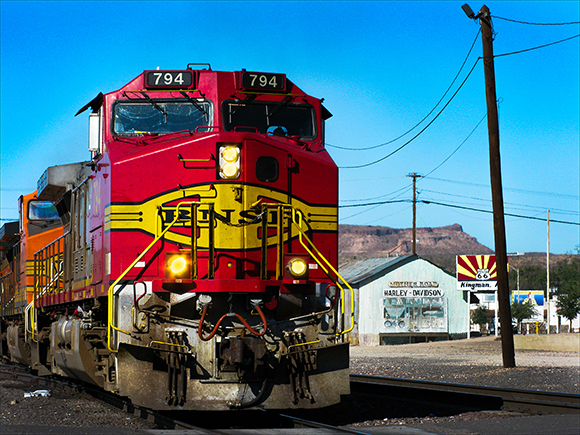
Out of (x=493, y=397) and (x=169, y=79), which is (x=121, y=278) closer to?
(x=169, y=79)

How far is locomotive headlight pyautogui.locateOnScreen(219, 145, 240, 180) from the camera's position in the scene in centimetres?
851

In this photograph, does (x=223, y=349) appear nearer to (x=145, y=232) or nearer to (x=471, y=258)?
(x=145, y=232)

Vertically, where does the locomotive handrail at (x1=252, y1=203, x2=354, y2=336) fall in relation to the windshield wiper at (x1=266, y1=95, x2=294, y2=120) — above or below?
below

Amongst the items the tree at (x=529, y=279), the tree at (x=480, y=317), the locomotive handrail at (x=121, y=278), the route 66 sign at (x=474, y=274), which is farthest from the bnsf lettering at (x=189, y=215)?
the tree at (x=529, y=279)

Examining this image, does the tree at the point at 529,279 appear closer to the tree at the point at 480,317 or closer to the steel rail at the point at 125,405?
the tree at the point at 480,317

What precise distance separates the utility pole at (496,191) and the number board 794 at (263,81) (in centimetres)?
950

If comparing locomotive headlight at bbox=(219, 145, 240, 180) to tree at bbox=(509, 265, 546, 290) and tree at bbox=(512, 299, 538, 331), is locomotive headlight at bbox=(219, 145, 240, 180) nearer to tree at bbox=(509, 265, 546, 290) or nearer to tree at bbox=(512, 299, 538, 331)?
tree at bbox=(512, 299, 538, 331)

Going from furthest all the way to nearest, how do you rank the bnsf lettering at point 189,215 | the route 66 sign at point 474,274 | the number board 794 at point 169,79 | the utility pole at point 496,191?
the route 66 sign at point 474,274 < the utility pole at point 496,191 < the number board 794 at point 169,79 < the bnsf lettering at point 189,215

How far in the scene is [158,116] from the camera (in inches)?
361

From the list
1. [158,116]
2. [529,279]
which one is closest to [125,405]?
[158,116]

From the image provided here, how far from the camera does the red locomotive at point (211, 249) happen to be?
7.88m

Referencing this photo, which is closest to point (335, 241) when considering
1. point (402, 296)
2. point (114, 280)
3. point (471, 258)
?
point (114, 280)

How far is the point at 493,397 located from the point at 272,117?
5017 millimetres

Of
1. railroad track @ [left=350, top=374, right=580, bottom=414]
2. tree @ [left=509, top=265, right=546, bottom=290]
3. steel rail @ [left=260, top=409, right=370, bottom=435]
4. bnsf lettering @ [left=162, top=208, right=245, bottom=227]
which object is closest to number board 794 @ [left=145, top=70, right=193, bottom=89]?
bnsf lettering @ [left=162, top=208, right=245, bottom=227]
